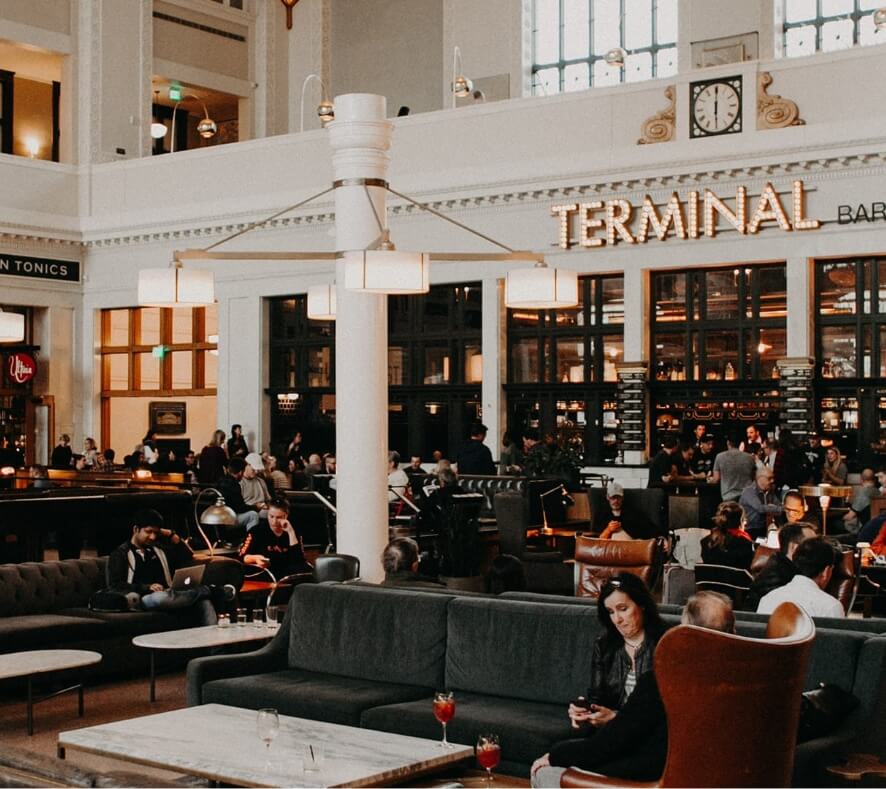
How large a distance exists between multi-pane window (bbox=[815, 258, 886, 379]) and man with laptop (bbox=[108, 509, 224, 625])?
9.84m

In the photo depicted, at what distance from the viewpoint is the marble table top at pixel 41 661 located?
688 centimetres

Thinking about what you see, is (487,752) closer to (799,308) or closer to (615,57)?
(799,308)

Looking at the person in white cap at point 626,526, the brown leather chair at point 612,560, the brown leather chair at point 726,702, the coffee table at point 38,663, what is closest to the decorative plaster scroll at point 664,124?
the person in white cap at point 626,526

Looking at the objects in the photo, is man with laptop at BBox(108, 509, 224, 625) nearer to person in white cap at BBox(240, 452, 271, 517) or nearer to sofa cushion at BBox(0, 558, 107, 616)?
sofa cushion at BBox(0, 558, 107, 616)

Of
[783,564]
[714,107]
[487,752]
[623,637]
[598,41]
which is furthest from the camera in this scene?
[598,41]

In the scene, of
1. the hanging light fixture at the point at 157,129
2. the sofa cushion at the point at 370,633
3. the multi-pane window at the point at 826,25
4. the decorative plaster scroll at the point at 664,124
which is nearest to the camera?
the sofa cushion at the point at 370,633

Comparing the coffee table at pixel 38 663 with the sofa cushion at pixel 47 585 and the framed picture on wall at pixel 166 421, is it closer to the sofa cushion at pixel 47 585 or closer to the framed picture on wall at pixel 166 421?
the sofa cushion at pixel 47 585

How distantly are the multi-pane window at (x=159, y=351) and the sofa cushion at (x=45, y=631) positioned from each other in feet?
46.0

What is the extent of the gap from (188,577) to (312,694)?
10.1 feet

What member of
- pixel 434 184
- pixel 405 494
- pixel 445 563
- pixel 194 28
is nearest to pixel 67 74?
pixel 194 28

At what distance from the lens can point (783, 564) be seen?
7039 millimetres

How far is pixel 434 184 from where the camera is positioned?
1903 cm

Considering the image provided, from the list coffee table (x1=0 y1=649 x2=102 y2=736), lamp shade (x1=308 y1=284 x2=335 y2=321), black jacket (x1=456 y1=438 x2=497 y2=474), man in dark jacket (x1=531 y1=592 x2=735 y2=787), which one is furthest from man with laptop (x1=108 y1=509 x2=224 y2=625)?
black jacket (x1=456 y1=438 x2=497 y2=474)

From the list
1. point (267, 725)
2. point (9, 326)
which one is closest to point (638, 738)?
point (267, 725)
